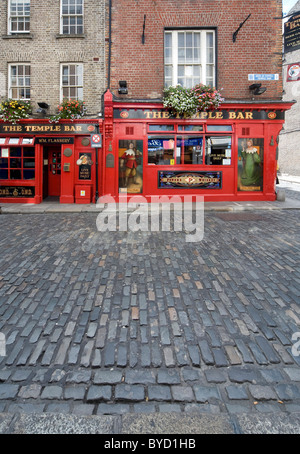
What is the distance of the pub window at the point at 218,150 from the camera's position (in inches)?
531

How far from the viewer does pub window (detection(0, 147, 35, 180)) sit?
13805 mm

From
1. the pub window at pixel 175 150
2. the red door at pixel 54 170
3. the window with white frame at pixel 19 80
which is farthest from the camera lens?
the red door at pixel 54 170

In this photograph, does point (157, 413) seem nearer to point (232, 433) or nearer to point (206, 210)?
point (232, 433)

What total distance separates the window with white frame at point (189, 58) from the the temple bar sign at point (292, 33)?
2991 millimetres

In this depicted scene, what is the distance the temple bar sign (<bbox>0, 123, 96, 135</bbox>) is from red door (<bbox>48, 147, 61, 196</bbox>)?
1.53 meters

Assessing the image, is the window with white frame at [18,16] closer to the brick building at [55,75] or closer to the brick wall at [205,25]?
the brick building at [55,75]

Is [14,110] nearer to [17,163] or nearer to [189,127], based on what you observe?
[17,163]

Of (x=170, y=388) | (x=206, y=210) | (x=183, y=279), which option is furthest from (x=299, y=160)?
(x=170, y=388)

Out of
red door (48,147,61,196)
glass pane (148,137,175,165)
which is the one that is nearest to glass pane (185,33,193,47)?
glass pane (148,137,175,165)

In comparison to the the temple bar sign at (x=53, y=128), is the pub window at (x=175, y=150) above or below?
below

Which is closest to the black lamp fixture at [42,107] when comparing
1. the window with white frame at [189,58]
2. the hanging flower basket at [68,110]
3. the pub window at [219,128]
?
the hanging flower basket at [68,110]

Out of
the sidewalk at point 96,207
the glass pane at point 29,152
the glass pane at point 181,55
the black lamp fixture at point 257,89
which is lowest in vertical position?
the sidewalk at point 96,207

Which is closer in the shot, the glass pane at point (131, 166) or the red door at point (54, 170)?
the glass pane at point (131, 166)

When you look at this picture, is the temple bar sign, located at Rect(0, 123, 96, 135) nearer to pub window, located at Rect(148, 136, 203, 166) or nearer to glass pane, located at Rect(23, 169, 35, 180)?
glass pane, located at Rect(23, 169, 35, 180)
